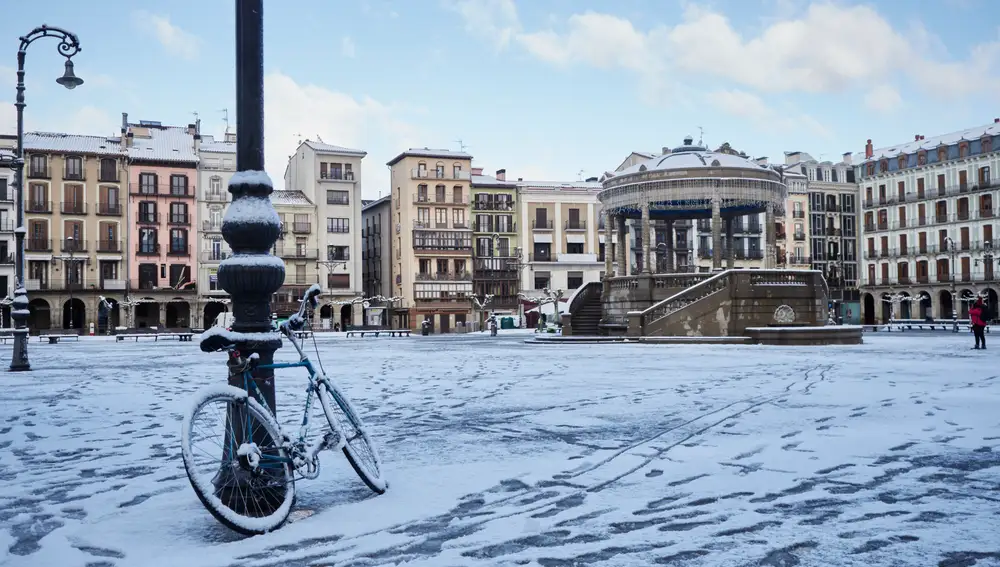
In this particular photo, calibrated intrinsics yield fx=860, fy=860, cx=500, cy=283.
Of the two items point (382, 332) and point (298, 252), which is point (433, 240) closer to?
point (298, 252)

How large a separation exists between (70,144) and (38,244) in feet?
26.3

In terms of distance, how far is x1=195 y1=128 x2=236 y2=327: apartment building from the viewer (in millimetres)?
66625

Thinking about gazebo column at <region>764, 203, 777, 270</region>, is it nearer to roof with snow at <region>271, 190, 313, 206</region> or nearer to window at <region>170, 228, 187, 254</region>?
roof with snow at <region>271, 190, 313, 206</region>

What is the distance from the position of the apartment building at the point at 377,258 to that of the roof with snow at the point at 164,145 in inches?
697

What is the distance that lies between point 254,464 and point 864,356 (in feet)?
59.7

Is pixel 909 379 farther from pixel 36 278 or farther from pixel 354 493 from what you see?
pixel 36 278

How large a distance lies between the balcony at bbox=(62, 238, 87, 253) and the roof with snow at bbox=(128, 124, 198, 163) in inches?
289

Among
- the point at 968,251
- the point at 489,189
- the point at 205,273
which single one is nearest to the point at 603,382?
the point at 205,273

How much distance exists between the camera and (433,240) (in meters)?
73.7

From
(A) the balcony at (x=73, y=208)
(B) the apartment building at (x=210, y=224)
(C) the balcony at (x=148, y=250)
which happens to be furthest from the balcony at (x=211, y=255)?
(A) the balcony at (x=73, y=208)

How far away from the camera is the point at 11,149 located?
203 feet

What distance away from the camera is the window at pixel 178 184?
66.3 meters

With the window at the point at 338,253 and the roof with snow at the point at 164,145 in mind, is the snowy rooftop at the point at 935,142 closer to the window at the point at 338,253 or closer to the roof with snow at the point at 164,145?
the window at the point at 338,253

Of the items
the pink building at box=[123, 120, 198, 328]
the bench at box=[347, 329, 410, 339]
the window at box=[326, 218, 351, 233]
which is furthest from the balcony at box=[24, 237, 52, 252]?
the bench at box=[347, 329, 410, 339]
